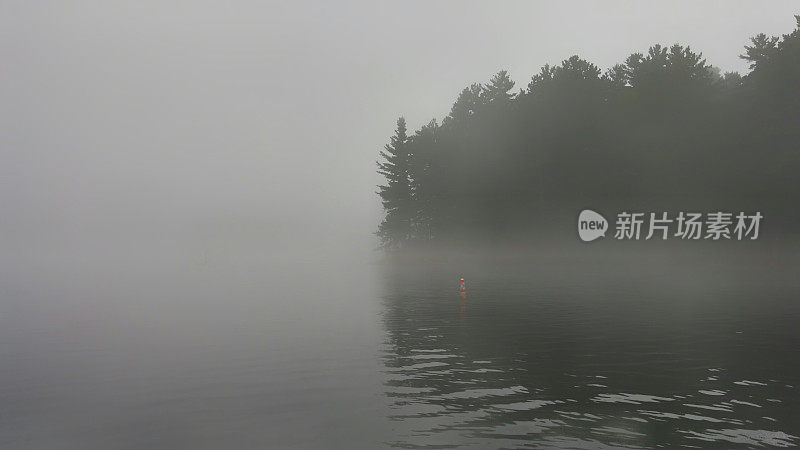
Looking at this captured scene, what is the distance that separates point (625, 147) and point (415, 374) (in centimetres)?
7943

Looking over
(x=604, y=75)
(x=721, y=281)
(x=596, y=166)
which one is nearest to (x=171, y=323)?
(x=721, y=281)

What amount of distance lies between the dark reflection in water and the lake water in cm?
9

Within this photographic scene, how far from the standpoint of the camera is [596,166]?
9356cm

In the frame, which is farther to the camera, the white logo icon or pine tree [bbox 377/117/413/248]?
pine tree [bbox 377/117/413/248]

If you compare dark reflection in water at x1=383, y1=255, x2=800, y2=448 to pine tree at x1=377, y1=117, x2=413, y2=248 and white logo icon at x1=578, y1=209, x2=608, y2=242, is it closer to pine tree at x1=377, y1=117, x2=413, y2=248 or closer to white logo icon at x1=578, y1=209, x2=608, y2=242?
white logo icon at x1=578, y1=209, x2=608, y2=242

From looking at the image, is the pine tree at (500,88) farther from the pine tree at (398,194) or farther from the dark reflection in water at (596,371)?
the dark reflection in water at (596,371)

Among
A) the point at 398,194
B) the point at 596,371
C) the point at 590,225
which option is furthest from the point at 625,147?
the point at 596,371

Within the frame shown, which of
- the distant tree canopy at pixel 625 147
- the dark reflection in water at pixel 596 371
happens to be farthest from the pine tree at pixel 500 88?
the dark reflection in water at pixel 596 371

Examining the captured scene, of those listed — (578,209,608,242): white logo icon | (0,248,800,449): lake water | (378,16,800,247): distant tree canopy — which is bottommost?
(0,248,800,449): lake water

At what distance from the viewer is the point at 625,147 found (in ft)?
300

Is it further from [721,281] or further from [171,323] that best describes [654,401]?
[721,281]

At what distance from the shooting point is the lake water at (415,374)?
14.2 metres

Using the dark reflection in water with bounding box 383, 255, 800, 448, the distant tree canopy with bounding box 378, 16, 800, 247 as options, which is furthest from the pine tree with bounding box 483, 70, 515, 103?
the dark reflection in water with bounding box 383, 255, 800, 448

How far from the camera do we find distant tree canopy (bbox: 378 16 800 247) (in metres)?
79.1
